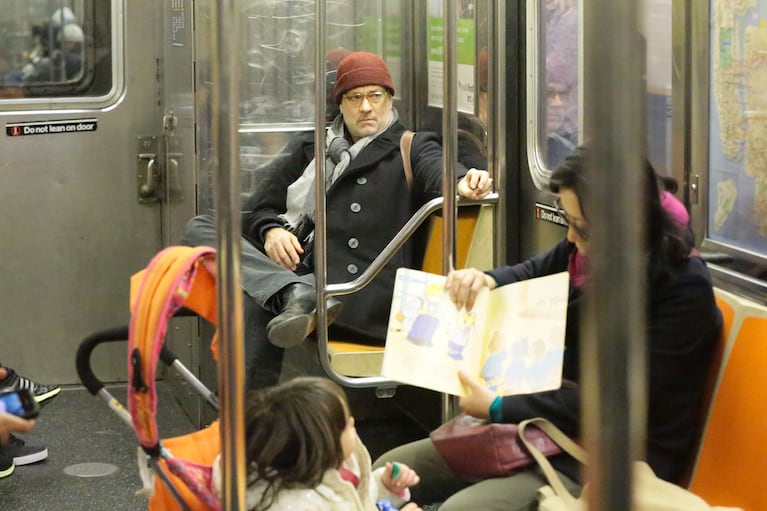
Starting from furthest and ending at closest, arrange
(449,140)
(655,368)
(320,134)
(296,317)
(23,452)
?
1. (23,452)
2. (296,317)
3. (320,134)
4. (449,140)
5. (655,368)

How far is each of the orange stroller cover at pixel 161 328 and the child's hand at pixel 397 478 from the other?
42 centimetres

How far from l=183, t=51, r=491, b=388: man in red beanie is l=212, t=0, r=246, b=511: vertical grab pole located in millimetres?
2229

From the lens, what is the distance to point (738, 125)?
2.33 m

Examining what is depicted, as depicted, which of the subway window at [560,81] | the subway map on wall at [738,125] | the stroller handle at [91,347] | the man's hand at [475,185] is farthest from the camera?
the man's hand at [475,185]

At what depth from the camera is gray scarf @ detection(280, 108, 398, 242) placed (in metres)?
3.54

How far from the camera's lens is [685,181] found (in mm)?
2521

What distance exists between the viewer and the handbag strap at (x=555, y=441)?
2.11m

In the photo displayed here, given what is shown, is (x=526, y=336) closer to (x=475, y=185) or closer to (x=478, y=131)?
(x=475, y=185)

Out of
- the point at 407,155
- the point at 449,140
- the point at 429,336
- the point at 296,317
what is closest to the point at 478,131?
the point at 407,155

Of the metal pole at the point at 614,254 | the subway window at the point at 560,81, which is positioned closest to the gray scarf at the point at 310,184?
the subway window at the point at 560,81

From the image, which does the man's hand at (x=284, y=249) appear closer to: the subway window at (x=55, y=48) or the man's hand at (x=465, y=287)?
the man's hand at (x=465, y=287)

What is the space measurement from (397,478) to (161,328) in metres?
0.68

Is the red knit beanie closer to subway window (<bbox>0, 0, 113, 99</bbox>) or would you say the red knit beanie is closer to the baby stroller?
subway window (<bbox>0, 0, 113, 99</bbox>)

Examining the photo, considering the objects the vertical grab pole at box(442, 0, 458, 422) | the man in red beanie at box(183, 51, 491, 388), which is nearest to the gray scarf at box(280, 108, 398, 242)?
the man in red beanie at box(183, 51, 491, 388)
